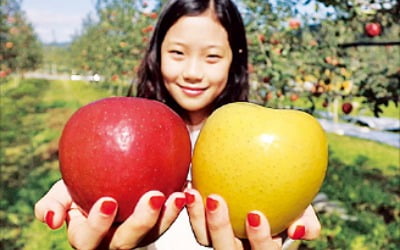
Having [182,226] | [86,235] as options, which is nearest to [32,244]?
[182,226]

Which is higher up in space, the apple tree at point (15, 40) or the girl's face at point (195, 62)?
the girl's face at point (195, 62)

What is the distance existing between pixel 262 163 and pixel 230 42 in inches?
26.9

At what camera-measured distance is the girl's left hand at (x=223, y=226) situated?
101 cm

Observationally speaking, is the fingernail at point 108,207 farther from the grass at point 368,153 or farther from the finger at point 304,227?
the grass at point 368,153

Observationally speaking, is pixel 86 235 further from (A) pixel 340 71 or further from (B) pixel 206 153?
(A) pixel 340 71

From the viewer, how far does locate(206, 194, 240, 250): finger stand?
1006 mm

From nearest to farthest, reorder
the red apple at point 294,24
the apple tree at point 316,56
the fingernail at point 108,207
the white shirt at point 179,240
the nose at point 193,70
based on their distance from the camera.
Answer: the fingernail at point 108,207
the nose at point 193,70
the white shirt at point 179,240
the apple tree at point 316,56
the red apple at point 294,24

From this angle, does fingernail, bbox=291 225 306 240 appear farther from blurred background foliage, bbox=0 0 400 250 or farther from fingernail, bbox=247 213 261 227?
blurred background foliage, bbox=0 0 400 250

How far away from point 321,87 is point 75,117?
298 centimetres

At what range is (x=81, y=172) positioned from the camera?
99 centimetres

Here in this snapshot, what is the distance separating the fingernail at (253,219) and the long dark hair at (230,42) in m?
0.66

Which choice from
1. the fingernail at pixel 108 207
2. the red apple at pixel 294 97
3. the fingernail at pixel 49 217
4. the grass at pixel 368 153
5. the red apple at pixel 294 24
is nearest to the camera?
the fingernail at pixel 108 207

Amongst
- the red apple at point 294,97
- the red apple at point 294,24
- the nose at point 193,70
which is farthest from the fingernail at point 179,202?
the red apple at point 294,24

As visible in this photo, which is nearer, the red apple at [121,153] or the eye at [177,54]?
the red apple at [121,153]
